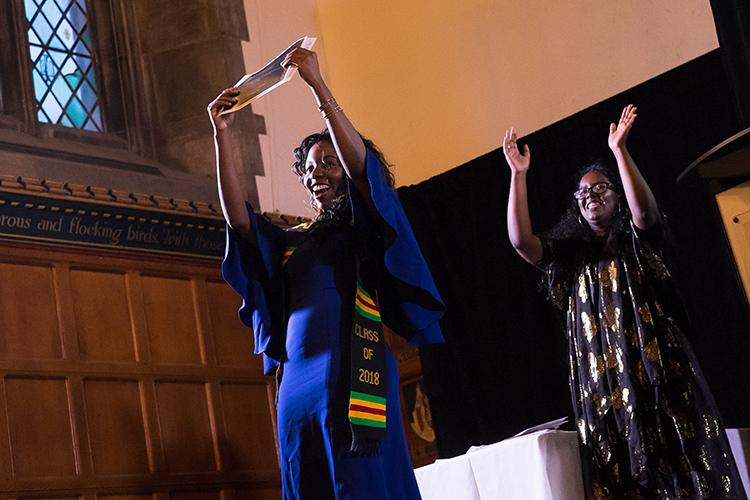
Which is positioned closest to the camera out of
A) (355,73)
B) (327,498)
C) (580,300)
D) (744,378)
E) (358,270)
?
(327,498)

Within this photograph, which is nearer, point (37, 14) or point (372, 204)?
point (372, 204)

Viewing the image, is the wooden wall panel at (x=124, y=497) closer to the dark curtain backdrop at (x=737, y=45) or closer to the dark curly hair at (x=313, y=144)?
the dark curly hair at (x=313, y=144)

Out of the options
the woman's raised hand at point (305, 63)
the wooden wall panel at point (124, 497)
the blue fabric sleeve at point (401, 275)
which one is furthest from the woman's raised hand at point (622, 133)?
the wooden wall panel at point (124, 497)

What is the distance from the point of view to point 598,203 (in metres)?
3.68

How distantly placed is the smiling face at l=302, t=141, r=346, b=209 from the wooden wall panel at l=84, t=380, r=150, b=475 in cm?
288

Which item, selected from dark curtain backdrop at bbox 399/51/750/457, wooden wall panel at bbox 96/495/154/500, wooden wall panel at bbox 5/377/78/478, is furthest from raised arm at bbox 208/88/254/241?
dark curtain backdrop at bbox 399/51/750/457

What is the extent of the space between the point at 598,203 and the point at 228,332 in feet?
9.28

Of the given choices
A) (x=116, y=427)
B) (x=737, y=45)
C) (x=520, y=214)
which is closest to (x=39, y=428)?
(x=116, y=427)

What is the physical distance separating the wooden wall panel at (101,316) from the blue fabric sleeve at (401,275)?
9.83 ft

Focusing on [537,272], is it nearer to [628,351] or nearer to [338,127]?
[628,351]

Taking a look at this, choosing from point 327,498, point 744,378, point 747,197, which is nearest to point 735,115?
point 744,378

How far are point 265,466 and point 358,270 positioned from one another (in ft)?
11.2

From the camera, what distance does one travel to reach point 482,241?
6094mm

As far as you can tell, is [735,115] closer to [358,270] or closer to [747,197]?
[747,197]
